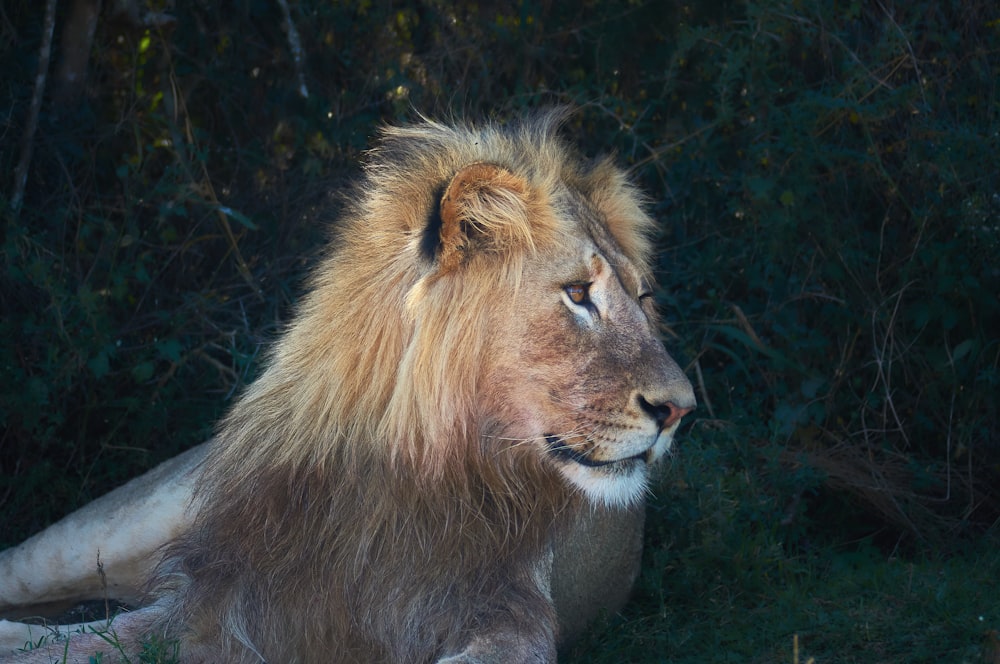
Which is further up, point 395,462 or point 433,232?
point 433,232

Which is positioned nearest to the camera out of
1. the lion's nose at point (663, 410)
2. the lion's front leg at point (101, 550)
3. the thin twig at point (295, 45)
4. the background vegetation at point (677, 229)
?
the lion's nose at point (663, 410)

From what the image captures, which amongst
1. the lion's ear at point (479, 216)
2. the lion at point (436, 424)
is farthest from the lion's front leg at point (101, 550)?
the lion's ear at point (479, 216)

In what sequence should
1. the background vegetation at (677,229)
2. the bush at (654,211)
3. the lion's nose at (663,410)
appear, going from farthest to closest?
the bush at (654,211) → the background vegetation at (677,229) → the lion's nose at (663,410)

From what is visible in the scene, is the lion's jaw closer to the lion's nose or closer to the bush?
the lion's nose

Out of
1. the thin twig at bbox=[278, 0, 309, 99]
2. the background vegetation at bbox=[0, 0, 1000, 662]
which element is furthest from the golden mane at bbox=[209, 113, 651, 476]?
the thin twig at bbox=[278, 0, 309, 99]

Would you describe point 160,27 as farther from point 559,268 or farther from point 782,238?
point 559,268

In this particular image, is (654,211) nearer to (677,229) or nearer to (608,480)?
(677,229)

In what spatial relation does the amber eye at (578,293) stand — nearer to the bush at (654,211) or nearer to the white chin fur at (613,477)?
the white chin fur at (613,477)

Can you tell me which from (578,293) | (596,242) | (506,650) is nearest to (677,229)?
(596,242)

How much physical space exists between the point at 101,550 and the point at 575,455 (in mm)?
1732

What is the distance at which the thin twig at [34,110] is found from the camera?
15.3ft

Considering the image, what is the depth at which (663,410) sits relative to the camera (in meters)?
2.55

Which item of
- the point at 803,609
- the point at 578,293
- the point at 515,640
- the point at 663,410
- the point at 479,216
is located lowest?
the point at 803,609

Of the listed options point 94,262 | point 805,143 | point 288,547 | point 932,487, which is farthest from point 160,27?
point 932,487
